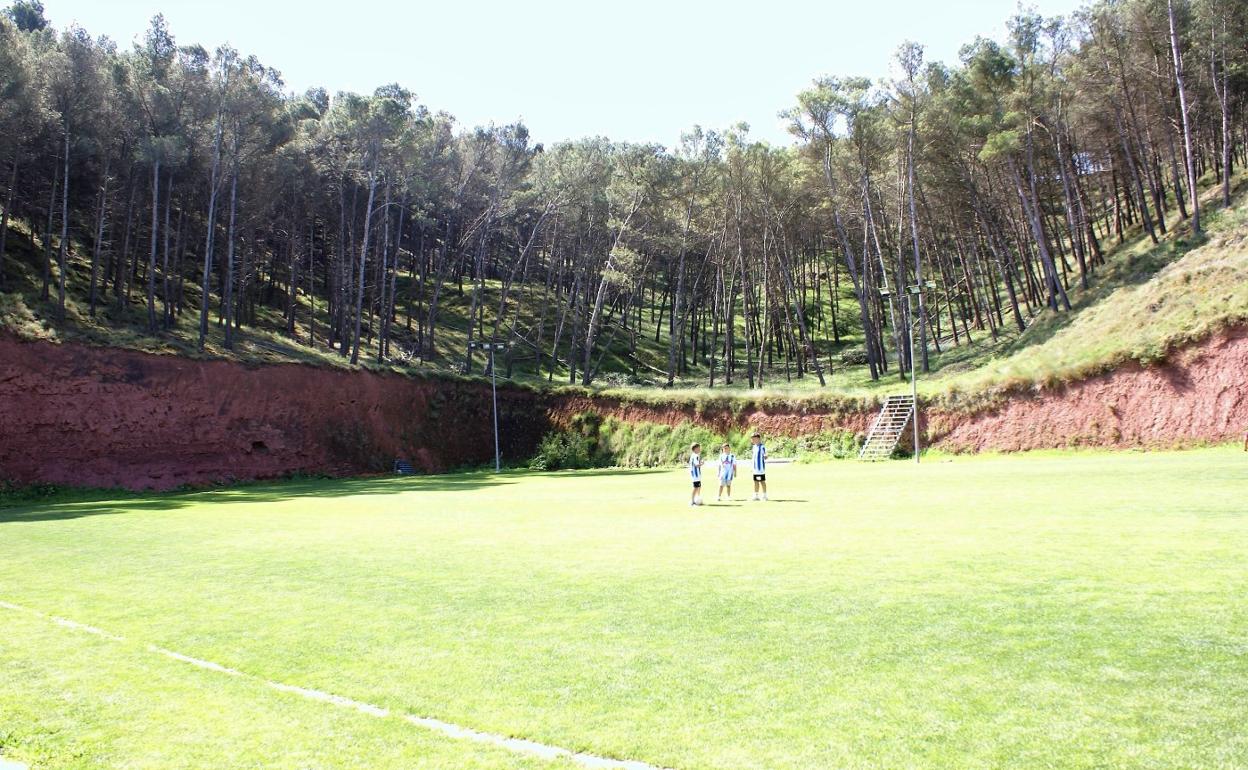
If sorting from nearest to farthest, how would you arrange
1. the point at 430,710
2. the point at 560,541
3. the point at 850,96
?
the point at 430,710 < the point at 560,541 < the point at 850,96

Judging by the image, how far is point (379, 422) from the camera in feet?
150

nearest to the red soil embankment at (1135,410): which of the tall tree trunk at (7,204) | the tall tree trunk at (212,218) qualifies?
the tall tree trunk at (212,218)

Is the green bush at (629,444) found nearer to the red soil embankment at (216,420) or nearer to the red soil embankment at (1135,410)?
the red soil embankment at (216,420)

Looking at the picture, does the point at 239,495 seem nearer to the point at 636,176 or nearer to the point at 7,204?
the point at 7,204

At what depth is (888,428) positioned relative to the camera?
124 feet

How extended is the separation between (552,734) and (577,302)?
53.1 meters

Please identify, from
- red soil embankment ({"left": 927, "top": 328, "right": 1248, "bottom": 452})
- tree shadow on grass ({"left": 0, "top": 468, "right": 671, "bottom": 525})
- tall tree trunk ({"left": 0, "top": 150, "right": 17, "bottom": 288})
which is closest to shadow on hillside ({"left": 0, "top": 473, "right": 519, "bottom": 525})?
tree shadow on grass ({"left": 0, "top": 468, "right": 671, "bottom": 525})

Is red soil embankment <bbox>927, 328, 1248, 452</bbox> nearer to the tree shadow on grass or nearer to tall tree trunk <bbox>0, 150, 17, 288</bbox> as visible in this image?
the tree shadow on grass

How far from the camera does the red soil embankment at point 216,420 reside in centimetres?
3428

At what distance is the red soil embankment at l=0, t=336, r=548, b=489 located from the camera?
1350 inches

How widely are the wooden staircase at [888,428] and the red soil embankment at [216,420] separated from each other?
21.7m

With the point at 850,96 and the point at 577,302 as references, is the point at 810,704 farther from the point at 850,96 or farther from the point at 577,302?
the point at 577,302

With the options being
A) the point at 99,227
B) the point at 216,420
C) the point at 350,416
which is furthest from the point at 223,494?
the point at 99,227

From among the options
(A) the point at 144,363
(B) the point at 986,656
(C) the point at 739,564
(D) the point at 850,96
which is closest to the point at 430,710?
(B) the point at 986,656
